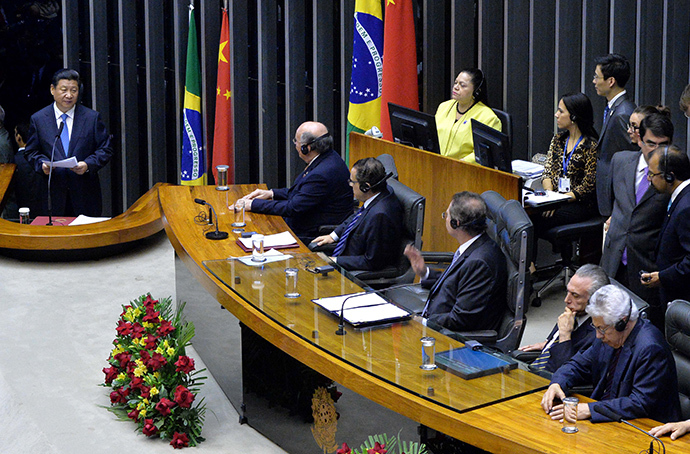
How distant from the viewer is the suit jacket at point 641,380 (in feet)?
8.79

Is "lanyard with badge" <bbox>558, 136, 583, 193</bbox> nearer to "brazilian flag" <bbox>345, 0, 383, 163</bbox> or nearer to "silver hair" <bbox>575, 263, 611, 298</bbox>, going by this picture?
"brazilian flag" <bbox>345, 0, 383, 163</bbox>

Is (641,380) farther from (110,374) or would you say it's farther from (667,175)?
(110,374)

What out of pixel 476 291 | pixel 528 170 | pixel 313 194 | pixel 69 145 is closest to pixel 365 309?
pixel 476 291

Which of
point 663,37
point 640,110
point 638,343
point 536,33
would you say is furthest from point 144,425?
point 663,37

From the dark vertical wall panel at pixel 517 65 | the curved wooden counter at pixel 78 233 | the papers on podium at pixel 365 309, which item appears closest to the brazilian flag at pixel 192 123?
the curved wooden counter at pixel 78 233

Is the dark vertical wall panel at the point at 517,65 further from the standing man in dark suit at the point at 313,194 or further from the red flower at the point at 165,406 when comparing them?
the red flower at the point at 165,406

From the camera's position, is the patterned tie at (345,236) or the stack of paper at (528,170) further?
the stack of paper at (528,170)

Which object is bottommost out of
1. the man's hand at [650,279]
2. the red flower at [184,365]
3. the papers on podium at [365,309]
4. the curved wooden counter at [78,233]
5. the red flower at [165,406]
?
the red flower at [165,406]

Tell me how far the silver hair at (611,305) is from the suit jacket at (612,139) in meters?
2.37

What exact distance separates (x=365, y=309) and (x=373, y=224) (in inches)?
47.9

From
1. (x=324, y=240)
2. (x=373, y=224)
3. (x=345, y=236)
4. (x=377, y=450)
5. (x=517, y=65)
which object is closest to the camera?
(x=377, y=450)

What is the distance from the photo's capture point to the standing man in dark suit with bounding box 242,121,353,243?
5.29 meters

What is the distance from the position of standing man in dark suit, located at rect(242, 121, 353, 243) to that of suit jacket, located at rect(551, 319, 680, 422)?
8.69ft

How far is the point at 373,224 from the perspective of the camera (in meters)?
4.61
